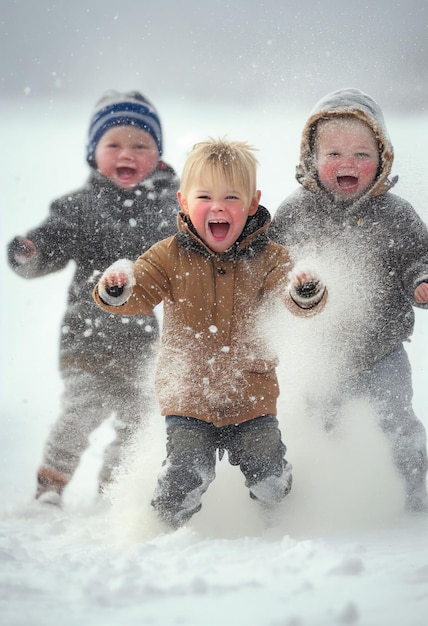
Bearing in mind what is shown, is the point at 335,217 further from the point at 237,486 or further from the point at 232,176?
the point at 237,486

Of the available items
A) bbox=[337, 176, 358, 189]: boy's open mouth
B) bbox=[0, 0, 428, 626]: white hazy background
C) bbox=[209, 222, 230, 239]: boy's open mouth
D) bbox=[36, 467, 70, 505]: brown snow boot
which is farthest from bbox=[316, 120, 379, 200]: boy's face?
bbox=[36, 467, 70, 505]: brown snow boot

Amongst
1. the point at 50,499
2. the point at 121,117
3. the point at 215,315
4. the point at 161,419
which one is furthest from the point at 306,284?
the point at 50,499

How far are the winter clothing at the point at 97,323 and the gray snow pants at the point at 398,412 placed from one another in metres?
0.60

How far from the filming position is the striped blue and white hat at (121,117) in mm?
2396

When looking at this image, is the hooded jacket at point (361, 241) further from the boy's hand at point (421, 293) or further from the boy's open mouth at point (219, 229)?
the boy's open mouth at point (219, 229)

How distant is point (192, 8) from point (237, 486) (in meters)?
2.10

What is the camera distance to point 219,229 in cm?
196

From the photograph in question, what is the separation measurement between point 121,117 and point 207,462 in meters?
1.07

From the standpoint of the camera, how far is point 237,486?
2.19m

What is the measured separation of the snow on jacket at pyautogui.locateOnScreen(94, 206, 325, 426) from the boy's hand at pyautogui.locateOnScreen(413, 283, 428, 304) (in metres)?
0.38

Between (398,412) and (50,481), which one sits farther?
(50,481)

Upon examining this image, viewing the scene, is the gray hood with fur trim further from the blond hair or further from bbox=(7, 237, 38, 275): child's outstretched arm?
bbox=(7, 237, 38, 275): child's outstretched arm

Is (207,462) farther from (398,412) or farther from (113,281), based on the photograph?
(398,412)

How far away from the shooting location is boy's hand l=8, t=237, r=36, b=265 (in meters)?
2.36
